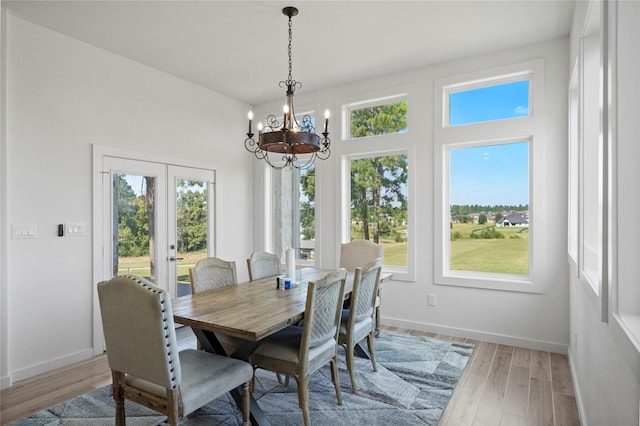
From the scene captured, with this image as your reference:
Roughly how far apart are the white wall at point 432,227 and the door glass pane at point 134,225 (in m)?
2.09

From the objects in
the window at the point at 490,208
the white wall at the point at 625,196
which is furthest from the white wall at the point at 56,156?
the white wall at the point at 625,196

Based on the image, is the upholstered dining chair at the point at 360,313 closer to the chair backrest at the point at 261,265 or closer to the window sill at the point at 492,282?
the chair backrest at the point at 261,265

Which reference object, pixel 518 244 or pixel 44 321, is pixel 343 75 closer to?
pixel 518 244

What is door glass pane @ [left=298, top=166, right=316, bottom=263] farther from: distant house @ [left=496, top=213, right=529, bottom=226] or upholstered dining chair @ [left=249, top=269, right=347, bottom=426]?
upholstered dining chair @ [left=249, top=269, right=347, bottom=426]

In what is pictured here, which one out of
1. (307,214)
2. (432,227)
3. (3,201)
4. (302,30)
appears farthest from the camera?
(307,214)

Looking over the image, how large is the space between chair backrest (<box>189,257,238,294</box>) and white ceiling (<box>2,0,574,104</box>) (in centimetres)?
212

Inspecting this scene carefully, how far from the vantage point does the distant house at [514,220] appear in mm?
3882

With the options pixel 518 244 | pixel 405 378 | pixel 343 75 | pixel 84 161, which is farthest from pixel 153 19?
pixel 518 244

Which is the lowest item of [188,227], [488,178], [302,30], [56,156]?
[188,227]

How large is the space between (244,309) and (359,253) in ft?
6.29

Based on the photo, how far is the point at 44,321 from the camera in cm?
325

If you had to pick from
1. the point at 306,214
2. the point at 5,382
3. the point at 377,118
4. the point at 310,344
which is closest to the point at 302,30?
the point at 377,118

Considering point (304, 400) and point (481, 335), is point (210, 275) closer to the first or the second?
point (304, 400)

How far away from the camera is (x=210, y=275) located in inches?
121
